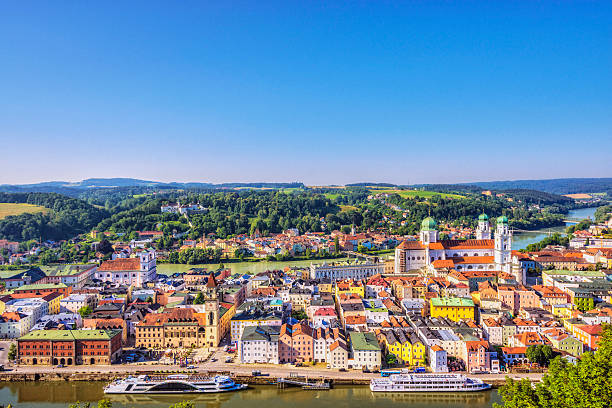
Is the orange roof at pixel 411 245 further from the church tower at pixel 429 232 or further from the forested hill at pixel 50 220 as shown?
the forested hill at pixel 50 220

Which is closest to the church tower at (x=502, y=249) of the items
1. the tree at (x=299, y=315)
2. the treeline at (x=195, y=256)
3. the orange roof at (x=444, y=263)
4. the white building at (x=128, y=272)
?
the orange roof at (x=444, y=263)

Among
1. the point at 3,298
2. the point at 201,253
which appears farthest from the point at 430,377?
the point at 201,253

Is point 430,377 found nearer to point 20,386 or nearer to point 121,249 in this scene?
point 20,386

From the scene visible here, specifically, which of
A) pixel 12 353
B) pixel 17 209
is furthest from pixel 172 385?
pixel 17 209

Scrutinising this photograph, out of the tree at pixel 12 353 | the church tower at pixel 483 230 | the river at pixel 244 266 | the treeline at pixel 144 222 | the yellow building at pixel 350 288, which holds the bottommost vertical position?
the river at pixel 244 266

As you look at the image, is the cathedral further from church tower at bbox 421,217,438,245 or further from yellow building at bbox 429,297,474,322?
yellow building at bbox 429,297,474,322
